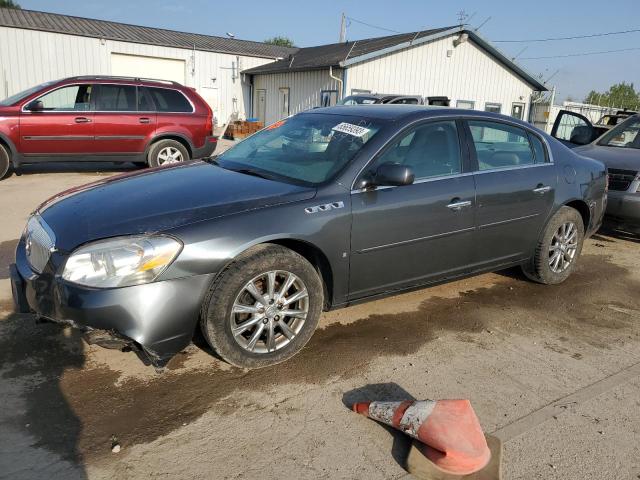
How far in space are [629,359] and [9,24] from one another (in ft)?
81.1

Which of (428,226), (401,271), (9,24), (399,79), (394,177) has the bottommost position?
(401,271)

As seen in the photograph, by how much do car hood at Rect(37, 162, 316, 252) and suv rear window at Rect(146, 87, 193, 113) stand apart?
668cm

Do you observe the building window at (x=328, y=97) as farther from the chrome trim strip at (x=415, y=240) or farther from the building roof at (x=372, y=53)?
the chrome trim strip at (x=415, y=240)

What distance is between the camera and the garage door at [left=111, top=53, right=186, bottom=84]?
23.9 meters

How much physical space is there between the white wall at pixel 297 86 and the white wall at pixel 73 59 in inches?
90.4

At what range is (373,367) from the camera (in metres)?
3.44

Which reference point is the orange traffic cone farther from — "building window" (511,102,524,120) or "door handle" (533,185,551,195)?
"building window" (511,102,524,120)

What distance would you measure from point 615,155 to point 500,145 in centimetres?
355

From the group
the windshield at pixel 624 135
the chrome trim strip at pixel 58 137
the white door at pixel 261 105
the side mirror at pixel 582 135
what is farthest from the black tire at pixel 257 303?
the white door at pixel 261 105

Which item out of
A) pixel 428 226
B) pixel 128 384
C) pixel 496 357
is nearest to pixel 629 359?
pixel 496 357

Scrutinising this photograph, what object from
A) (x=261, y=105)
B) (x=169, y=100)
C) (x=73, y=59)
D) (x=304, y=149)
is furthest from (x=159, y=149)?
(x=261, y=105)

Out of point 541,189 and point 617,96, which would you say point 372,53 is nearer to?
point 541,189

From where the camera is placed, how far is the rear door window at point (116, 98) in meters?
9.79

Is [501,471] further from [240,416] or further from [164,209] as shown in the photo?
[164,209]
